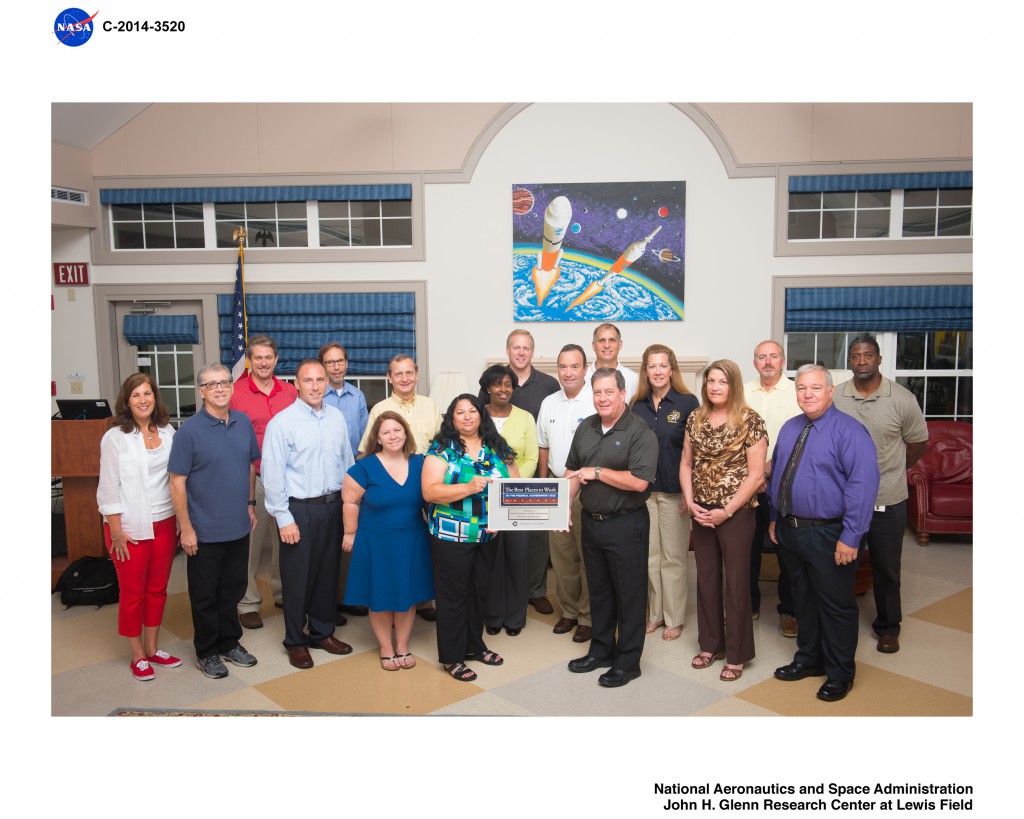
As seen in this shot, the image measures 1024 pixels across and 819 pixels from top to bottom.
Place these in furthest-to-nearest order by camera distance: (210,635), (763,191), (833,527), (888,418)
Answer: (763,191)
(888,418)
(210,635)
(833,527)

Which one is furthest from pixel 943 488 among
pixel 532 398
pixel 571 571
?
pixel 532 398

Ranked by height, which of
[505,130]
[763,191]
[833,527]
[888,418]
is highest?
[505,130]

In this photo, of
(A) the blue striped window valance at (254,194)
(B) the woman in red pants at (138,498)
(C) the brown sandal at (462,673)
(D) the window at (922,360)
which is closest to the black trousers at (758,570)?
(C) the brown sandal at (462,673)

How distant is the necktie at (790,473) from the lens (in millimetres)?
3514

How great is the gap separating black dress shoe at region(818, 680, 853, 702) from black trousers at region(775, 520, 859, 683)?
22 mm

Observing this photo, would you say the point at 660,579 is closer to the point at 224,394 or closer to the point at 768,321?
the point at 224,394

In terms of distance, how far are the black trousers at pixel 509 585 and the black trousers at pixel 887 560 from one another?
1.89m

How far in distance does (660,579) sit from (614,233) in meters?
3.44

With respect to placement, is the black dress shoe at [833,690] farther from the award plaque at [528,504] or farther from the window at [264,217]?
the window at [264,217]

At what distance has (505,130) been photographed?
6.76 meters

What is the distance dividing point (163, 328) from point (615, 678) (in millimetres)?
5544

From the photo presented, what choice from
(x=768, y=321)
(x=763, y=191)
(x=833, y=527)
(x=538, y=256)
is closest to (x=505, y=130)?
(x=538, y=256)

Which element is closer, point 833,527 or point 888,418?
point 833,527

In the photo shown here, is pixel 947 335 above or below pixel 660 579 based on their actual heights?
above
